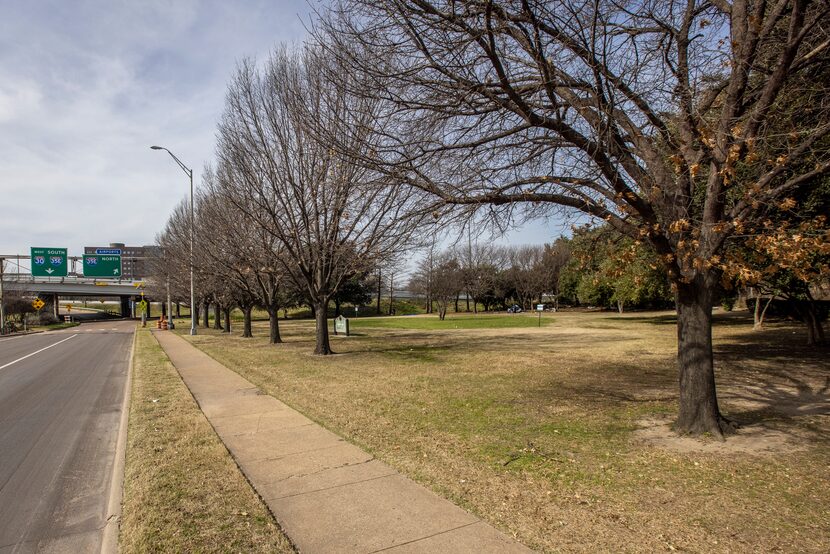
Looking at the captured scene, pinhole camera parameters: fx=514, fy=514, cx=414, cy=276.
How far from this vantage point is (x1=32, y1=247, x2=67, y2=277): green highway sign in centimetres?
4416

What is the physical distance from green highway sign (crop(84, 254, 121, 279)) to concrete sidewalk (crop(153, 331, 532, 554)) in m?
51.1

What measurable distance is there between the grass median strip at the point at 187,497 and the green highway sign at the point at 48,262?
45.7m

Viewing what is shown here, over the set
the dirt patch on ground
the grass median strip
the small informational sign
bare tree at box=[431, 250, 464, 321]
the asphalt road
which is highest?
bare tree at box=[431, 250, 464, 321]

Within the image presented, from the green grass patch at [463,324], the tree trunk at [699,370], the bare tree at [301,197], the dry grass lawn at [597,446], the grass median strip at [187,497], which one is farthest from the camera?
the green grass patch at [463,324]

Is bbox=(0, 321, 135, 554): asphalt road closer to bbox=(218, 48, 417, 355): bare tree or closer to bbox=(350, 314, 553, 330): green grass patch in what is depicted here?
bbox=(218, 48, 417, 355): bare tree

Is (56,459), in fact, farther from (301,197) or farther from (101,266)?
(101,266)

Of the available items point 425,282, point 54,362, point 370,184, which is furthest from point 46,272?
point 370,184

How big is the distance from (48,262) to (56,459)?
47.3 metres

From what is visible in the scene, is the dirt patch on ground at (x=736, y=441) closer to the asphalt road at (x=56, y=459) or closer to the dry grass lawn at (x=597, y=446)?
the dry grass lawn at (x=597, y=446)

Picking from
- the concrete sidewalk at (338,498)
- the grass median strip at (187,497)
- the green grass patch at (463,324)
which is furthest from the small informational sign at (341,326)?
the concrete sidewalk at (338,498)

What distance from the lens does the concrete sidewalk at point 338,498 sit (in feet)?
12.2

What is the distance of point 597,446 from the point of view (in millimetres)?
6176

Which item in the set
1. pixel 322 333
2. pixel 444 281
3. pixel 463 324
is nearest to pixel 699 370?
pixel 322 333

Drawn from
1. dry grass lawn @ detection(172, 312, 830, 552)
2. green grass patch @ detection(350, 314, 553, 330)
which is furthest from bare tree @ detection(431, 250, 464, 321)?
dry grass lawn @ detection(172, 312, 830, 552)
